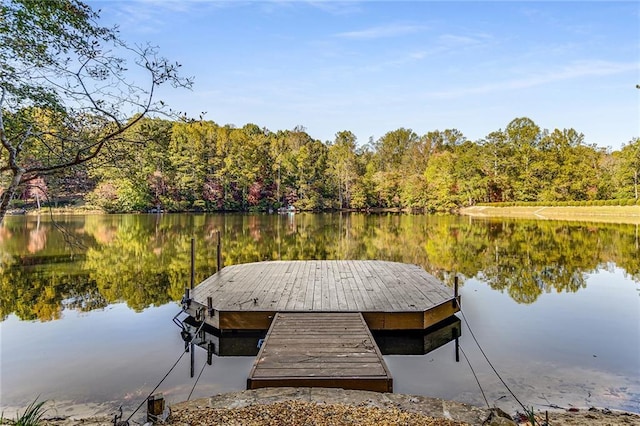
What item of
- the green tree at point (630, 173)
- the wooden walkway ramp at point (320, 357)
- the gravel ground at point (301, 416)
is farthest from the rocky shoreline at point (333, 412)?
the green tree at point (630, 173)

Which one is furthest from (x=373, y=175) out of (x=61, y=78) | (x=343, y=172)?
(x=61, y=78)

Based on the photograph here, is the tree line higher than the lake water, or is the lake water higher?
the tree line

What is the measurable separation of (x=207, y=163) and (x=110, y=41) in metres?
43.9

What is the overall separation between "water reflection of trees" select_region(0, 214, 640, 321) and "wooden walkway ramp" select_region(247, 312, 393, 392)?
3.79 meters

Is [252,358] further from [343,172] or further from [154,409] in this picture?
[343,172]

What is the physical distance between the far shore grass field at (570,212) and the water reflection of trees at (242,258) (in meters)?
11.2

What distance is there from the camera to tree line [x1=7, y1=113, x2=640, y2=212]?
1586 inches

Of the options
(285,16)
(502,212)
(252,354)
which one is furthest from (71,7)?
(502,212)

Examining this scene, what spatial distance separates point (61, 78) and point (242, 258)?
1054 centimetres

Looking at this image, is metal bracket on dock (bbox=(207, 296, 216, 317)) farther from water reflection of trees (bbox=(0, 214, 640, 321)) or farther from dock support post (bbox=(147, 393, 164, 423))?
dock support post (bbox=(147, 393, 164, 423))

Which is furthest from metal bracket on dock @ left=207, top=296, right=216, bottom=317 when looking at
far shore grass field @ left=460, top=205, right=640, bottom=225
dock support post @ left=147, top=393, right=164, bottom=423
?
far shore grass field @ left=460, top=205, right=640, bottom=225

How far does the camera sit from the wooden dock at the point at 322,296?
221 inches

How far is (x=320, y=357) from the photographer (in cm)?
399

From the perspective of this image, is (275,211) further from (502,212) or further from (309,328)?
(309,328)
